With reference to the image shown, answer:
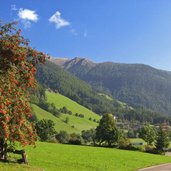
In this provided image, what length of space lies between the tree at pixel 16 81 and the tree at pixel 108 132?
8771 centimetres

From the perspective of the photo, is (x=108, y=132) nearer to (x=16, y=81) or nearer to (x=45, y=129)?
(x=45, y=129)

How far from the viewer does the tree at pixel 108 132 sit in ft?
372

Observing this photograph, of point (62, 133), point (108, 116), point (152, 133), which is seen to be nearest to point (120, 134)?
point (108, 116)

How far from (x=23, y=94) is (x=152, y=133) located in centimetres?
10970

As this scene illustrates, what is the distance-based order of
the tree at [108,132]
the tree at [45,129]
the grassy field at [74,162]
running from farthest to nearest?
the tree at [45,129], the tree at [108,132], the grassy field at [74,162]

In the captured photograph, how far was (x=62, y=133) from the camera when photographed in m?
163

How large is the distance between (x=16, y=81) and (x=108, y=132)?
93534 millimetres

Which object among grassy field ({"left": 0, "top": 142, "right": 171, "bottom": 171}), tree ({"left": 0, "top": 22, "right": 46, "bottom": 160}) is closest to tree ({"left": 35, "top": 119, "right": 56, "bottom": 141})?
grassy field ({"left": 0, "top": 142, "right": 171, "bottom": 171})

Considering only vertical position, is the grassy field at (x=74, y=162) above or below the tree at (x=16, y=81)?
below

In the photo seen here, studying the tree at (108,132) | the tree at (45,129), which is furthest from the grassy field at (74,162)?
the tree at (45,129)

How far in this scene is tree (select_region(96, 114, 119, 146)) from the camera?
113 m

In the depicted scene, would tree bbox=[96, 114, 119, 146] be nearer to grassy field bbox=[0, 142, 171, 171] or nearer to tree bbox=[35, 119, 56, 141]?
tree bbox=[35, 119, 56, 141]

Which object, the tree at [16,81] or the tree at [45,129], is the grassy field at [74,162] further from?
the tree at [45,129]

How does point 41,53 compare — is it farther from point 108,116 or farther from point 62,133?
point 62,133
